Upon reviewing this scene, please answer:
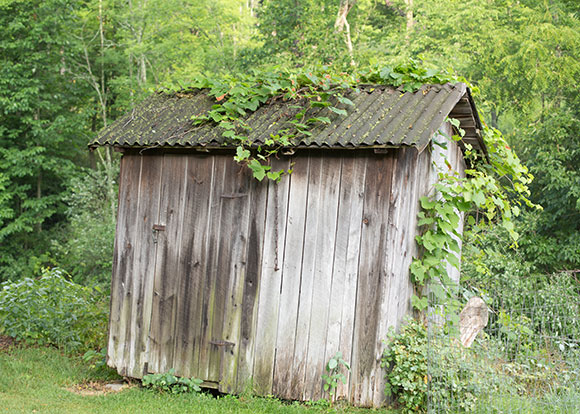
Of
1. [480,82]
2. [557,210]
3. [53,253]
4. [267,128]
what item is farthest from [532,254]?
[53,253]

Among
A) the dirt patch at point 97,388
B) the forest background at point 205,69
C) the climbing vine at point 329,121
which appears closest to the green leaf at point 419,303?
the climbing vine at point 329,121

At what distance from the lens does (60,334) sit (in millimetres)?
8648

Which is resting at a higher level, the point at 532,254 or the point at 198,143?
the point at 198,143

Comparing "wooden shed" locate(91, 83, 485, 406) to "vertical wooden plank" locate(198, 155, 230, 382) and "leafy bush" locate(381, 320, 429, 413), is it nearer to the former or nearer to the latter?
"vertical wooden plank" locate(198, 155, 230, 382)

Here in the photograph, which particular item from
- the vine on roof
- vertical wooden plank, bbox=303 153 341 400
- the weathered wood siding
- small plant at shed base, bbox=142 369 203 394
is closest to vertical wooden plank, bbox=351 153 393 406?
the weathered wood siding

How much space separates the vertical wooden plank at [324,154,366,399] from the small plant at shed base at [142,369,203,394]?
5.17 ft

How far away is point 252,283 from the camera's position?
6164mm

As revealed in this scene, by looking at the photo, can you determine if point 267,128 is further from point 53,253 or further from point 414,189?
point 53,253

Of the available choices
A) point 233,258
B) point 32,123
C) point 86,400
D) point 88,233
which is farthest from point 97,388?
point 32,123

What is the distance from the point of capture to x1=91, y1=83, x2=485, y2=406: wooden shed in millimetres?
5652

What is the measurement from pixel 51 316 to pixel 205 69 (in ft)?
45.0

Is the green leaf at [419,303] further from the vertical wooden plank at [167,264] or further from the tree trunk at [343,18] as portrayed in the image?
the tree trunk at [343,18]

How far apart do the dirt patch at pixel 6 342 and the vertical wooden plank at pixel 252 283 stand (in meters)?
4.30

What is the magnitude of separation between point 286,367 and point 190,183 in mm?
2264
